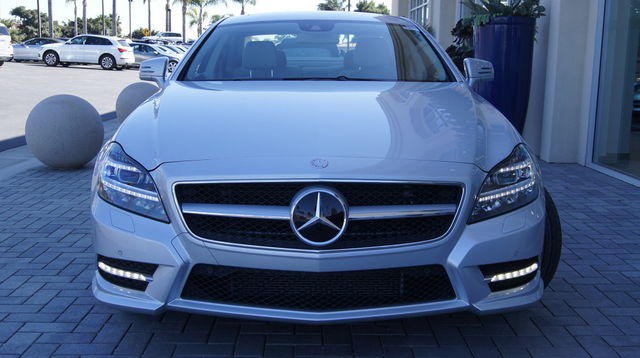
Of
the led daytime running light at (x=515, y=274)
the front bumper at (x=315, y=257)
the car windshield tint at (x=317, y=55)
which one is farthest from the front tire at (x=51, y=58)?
the led daytime running light at (x=515, y=274)

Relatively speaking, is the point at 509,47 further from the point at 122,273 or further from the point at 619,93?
the point at 122,273

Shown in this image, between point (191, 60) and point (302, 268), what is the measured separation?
2088mm

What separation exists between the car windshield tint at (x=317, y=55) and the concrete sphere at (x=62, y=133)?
11.4 feet

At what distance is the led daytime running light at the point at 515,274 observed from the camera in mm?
2939

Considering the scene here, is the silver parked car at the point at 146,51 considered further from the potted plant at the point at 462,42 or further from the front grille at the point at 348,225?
the front grille at the point at 348,225

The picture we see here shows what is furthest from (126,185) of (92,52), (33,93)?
(92,52)

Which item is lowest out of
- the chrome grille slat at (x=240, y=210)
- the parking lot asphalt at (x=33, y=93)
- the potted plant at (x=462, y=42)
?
the parking lot asphalt at (x=33, y=93)

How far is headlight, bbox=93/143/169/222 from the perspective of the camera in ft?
9.45

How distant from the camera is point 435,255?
2.79 m

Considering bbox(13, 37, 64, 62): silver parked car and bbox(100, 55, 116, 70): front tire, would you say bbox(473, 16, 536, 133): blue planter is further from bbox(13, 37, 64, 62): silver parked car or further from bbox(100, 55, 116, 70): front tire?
bbox(13, 37, 64, 62): silver parked car

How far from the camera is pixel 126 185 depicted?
9.74 ft

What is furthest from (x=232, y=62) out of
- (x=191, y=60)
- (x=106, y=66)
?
(x=106, y=66)

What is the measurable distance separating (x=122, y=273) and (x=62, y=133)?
16.1ft

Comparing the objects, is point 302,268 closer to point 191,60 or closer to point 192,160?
point 192,160
